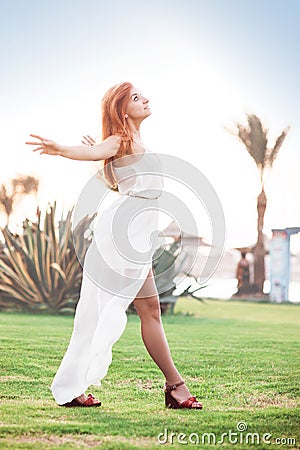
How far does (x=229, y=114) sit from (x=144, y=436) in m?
10.6

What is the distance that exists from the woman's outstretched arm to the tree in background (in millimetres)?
11058

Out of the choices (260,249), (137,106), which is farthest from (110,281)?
(260,249)

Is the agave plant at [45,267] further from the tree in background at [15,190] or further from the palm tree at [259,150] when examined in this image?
the tree in background at [15,190]

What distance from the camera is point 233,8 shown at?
6238mm

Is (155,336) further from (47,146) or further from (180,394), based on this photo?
(47,146)

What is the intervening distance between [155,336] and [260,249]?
9.92 m

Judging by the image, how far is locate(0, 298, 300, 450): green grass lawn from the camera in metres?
2.41

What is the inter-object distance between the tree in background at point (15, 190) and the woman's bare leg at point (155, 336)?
11102 mm

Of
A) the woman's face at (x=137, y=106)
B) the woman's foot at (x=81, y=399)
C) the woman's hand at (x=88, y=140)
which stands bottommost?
the woman's foot at (x=81, y=399)

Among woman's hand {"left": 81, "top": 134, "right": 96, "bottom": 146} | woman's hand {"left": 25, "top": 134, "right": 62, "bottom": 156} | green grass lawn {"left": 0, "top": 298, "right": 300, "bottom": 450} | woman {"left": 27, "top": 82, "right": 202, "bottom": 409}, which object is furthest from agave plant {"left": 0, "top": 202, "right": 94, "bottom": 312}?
woman's hand {"left": 25, "top": 134, "right": 62, "bottom": 156}

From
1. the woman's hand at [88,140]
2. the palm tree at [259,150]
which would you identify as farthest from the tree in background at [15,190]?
the woman's hand at [88,140]

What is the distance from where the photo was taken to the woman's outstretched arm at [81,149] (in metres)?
2.56

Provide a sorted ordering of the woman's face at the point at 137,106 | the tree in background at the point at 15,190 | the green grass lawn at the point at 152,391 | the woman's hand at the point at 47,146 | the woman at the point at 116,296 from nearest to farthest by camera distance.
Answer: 1. the green grass lawn at the point at 152,391
2. the woman's hand at the point at 47,146
3. the woman at the point at 116,296
4. the woman's face at the point at 137,106
5. the tree in background at the point at 15,190

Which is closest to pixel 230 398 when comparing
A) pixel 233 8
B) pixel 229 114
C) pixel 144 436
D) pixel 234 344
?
pixel 144 436
